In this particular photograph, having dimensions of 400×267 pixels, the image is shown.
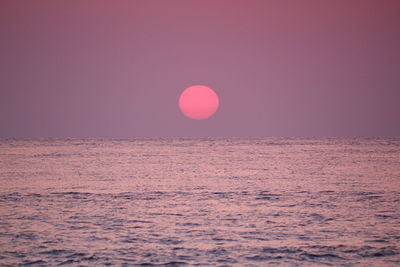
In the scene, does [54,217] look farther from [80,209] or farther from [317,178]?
[317,178]

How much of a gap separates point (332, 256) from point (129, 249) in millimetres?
7510

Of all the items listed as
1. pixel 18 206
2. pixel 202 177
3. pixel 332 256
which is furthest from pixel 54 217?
pixel 202 177

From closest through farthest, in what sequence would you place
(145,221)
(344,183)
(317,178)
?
(145,221) < (344,183) < (317,178)

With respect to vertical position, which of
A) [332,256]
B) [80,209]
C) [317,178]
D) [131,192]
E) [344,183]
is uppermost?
[317,178]

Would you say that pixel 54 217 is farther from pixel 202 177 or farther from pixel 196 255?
pixel 202 177

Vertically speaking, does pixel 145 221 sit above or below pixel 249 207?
below

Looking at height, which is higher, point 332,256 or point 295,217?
point 295,217

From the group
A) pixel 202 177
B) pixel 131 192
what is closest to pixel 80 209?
pixel 131 192

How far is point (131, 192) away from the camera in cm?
3166

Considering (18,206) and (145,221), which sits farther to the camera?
(18,206)

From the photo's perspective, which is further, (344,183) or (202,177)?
(202,177)

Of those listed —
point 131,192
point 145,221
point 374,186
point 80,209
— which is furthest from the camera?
point 374,186

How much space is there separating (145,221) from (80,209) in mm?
5108

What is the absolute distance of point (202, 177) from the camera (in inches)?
1655
